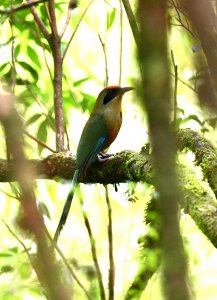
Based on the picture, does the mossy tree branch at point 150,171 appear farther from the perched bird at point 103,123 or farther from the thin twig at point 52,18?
the thin twig at point 52,18

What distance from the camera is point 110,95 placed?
4.62m

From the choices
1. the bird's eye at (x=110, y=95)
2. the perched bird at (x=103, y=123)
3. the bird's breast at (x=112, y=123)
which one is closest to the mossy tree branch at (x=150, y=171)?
the perched bird at (x=103, y=123)

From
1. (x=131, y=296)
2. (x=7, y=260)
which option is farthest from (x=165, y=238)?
(x=7, y=260)

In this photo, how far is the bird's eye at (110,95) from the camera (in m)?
4.53

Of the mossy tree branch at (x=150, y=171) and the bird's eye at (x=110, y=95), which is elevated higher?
the bird's eye at (x=110, y=95)

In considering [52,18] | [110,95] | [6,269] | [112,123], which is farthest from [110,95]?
[6,269]

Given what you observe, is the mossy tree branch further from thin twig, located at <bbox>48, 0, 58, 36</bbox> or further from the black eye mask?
the black eye mask

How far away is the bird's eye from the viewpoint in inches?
178

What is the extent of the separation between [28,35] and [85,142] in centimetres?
93

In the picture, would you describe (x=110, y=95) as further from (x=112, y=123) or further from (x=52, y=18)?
(x=52, y=18)

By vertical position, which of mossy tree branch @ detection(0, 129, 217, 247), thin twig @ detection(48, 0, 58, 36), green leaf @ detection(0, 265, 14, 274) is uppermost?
thin twig @ detection(48, 0, 58, 36)

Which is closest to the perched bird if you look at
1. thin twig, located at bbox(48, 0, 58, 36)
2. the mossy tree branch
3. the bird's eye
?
the bird's eye

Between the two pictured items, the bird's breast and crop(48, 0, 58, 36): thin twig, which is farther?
the bird's breast

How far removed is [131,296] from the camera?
2662mm
